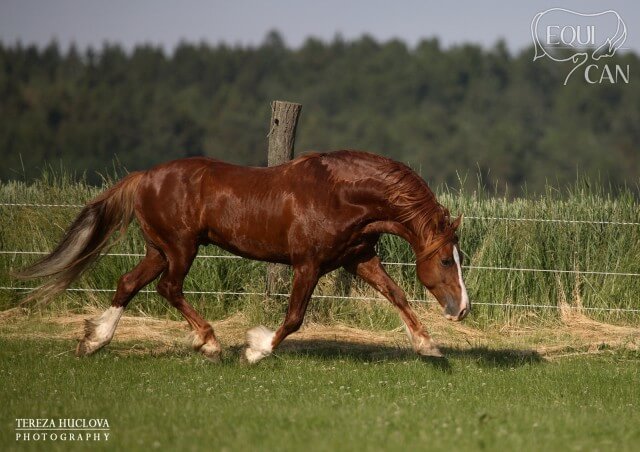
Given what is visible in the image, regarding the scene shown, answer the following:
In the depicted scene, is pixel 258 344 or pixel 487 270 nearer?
pixel 258 344

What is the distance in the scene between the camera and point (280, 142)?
10.9 metres

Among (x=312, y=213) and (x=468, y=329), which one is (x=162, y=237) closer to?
(x=312, y=213)

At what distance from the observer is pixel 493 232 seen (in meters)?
11.7

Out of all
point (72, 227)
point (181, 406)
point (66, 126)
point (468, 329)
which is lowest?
point (66, 126)

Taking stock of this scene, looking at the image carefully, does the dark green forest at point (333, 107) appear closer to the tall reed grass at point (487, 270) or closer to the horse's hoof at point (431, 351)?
the tall reed grass at point (487, 270)

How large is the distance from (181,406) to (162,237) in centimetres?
249

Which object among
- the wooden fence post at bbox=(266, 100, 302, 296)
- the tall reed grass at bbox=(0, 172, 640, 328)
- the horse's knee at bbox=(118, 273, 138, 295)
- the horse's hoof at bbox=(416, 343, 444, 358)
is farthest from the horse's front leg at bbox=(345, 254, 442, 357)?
the tall reed grass at bbox=(0, 172, 640, 328)

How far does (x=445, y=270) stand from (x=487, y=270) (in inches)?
158

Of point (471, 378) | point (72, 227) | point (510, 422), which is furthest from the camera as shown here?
point (72, 227)

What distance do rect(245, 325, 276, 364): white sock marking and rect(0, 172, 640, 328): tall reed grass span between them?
9.43ft

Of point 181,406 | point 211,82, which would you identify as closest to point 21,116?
point 211,82

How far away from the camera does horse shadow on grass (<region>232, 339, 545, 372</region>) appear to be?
8844 millimetres

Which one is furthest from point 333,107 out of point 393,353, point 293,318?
point 293,318

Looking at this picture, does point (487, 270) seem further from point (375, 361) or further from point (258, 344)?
point (258, 344)
